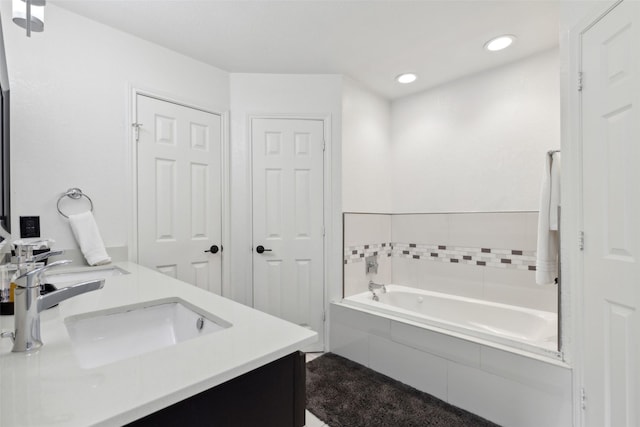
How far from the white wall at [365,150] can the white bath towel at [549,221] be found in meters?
1.40

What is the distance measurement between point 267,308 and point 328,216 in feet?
3.06

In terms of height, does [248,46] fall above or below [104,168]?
above

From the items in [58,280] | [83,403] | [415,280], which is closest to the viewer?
[83,403]

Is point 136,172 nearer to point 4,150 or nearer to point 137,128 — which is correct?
point 137,128

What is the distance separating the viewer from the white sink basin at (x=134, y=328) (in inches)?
35.4

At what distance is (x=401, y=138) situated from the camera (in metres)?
3.18

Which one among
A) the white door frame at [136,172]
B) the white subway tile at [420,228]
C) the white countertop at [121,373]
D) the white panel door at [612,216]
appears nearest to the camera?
the white countertop at [121,373]

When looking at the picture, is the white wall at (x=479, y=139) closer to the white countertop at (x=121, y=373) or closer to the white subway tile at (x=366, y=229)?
the white subway tile at (x=366, y=229)

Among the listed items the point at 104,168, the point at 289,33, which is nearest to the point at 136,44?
the point at 104,168

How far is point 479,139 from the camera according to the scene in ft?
8.74

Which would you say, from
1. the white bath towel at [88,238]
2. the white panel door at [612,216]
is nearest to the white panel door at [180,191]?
the white bath towel at [88,238]

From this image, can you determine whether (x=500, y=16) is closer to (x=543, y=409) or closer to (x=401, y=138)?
(x=401, y=138)

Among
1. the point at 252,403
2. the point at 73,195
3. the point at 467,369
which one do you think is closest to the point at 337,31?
the point at 73,195

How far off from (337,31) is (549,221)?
1.76 meters
